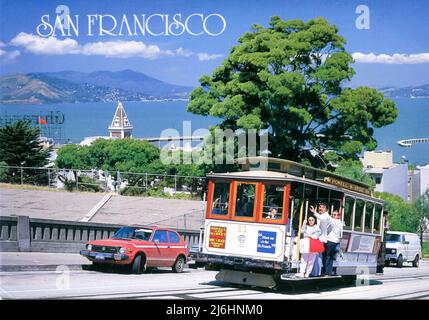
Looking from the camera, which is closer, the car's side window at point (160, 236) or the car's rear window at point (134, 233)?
Result: the car's rear window at point (134, 233)

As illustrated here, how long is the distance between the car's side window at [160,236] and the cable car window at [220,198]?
3911 millimetres

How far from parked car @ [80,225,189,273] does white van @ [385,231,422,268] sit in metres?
15.3

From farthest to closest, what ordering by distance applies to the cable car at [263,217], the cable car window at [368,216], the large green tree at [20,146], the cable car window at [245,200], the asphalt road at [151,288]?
the large green tree at [20,146] < the cable car window at [368,216] < the cable car window at [245,200] < the cable car at [263,217] < the asphalt road at [151,288]

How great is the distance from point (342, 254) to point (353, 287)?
1.60 meters

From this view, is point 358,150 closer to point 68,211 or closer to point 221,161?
point 221,161

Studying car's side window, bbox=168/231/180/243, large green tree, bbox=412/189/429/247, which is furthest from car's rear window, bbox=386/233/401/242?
large green tree, bbox=412/189/429/247

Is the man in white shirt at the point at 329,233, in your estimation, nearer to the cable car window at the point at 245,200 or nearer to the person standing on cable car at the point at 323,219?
the person standing on cable car at the point at 323,219

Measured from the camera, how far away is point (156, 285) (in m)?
15.6

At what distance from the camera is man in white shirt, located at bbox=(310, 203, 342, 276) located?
15266 millimetres

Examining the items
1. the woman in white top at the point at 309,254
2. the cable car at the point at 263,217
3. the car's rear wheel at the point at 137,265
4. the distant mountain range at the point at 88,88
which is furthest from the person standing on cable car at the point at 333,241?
the distant mountain range at the point at 88,88

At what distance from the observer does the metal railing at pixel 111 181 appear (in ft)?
120

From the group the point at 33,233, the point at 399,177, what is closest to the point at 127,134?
the point at 399,177

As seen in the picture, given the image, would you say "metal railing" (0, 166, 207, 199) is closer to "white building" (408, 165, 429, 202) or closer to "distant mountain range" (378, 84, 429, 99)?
"distant mountain range" (378, 84, 429, 99)

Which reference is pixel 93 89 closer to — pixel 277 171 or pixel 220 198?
pixel 220 198
